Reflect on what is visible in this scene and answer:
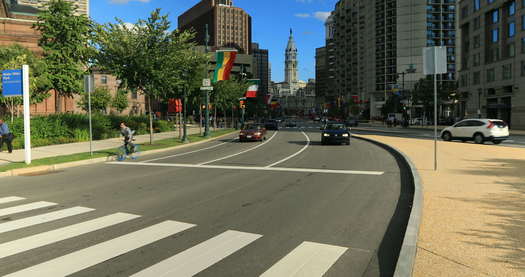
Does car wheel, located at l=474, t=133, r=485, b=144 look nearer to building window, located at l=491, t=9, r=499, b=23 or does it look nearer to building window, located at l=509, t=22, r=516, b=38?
building window, located at l=509, t=22, r=516, b=38

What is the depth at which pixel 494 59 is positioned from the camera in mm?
56562

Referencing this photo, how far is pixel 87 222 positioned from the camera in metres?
6.33

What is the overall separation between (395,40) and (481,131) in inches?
3771

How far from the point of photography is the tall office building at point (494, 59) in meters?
50.2

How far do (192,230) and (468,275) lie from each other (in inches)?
151

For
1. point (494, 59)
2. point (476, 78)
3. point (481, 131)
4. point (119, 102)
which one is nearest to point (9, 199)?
point (481, 131)

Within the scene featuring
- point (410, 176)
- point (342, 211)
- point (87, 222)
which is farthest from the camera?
point (410, 176)

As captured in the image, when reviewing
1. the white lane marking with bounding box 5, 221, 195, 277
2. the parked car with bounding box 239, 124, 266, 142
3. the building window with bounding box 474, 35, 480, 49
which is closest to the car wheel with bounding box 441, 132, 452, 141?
the parked car with bounding box 239, 124, 266, 142

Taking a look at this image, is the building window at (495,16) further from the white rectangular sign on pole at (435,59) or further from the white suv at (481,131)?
the white rectangular sign on pole at (435,59)

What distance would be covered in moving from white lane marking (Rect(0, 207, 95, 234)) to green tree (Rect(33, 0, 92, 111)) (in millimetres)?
27301

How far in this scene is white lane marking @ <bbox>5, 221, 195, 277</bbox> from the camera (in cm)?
427

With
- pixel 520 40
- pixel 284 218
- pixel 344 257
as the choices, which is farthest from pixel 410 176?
pixel 520 40

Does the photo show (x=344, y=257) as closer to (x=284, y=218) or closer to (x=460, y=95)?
(x=284, y=218)

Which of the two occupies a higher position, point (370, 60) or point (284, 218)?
point (370, 60)
